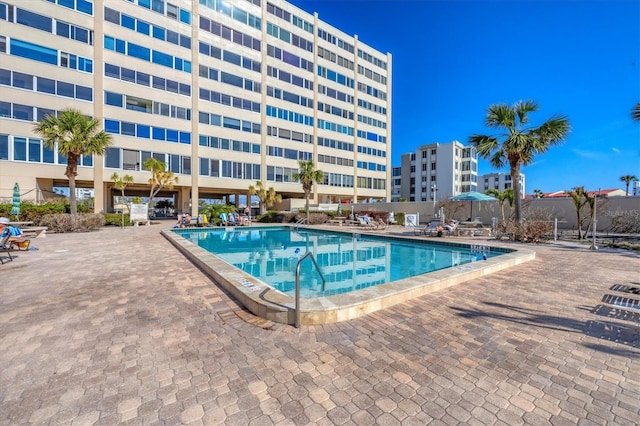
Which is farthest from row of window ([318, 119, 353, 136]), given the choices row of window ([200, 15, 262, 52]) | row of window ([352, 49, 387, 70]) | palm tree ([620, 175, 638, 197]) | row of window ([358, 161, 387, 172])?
palm tree ([620, 175, 638, 197])

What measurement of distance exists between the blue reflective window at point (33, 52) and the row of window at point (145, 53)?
380 centimetres

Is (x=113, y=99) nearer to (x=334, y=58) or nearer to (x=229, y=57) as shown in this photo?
(x=229, y=57)

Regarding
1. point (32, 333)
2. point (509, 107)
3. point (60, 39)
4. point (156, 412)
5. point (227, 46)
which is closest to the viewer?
point (156, 412)

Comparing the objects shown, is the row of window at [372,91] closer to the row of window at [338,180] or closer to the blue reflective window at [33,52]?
the row of window at [338,180]

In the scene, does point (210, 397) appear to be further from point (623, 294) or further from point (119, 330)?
point (623, 294)

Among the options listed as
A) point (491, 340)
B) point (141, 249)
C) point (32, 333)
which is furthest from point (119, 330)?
point (141, 249)

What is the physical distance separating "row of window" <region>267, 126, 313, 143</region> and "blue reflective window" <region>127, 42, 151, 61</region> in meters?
12.9

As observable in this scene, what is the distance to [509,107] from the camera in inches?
534

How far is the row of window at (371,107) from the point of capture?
141ft

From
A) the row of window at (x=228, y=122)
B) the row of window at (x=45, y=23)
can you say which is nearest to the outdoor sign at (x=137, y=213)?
the row of window at (x=228, y=122)

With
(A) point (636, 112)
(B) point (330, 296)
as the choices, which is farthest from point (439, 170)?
(B) point (330, 296)

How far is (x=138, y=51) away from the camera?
2556 centimetres

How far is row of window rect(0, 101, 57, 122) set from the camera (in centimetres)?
2039

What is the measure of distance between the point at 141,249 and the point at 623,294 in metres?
12.8
